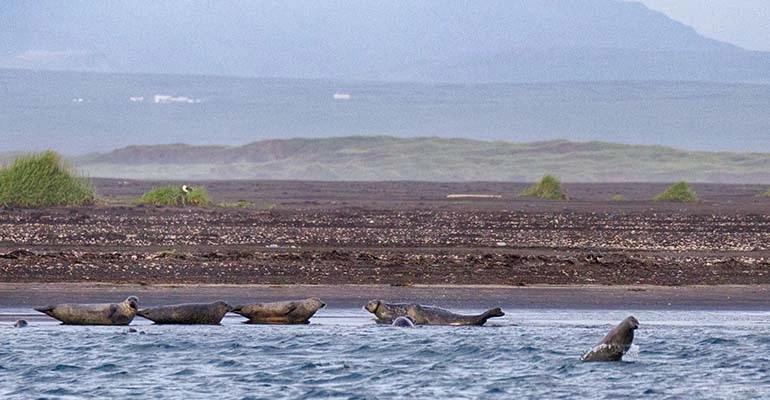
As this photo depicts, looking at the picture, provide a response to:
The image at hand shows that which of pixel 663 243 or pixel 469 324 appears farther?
pixel 663 243

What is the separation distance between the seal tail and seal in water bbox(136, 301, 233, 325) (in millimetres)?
2761

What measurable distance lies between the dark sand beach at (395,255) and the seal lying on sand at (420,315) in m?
1.83

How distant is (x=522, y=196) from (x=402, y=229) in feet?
47.0

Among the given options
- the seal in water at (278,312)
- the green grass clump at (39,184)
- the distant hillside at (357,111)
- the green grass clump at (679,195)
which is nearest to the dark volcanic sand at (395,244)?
the green grass clump at (39,184)

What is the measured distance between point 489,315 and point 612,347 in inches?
84.3

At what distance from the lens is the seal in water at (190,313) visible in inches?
732

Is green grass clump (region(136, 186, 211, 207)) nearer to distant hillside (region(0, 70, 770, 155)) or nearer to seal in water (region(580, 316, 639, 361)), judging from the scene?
seal in water (region(580, 316, 639, 361))

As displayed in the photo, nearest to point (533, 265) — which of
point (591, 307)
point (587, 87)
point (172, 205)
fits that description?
point (591, 307)

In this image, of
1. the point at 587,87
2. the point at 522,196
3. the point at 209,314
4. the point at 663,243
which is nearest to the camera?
the point at 209,314

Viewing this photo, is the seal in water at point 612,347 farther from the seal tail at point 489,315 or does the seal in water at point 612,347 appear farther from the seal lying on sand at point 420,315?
the seal lying on sand at point 420,315

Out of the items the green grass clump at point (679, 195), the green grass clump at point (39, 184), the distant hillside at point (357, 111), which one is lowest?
the green grass clump at point (679, 195)

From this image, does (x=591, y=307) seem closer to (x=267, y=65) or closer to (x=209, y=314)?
(x=209, y=314)

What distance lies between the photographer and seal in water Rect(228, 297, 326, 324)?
18984 mm

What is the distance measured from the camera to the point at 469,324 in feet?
61.9
